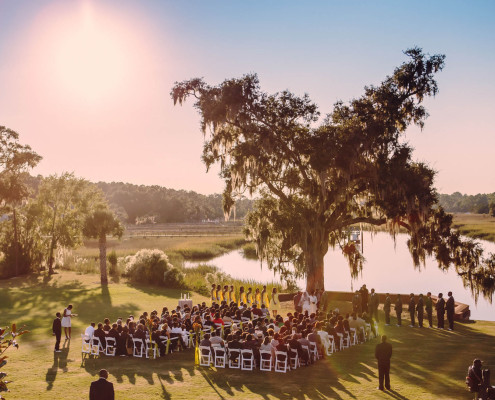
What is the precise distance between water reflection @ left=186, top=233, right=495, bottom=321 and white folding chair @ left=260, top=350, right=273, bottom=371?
18.8m

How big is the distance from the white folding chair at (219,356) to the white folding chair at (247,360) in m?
0.65

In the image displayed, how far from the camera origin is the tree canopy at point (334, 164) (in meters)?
27.5

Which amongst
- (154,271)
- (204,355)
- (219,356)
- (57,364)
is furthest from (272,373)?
(154,271)

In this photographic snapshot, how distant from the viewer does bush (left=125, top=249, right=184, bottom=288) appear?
38.4 metres

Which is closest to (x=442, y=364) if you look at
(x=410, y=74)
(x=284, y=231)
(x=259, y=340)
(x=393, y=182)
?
(x=259, y=340)

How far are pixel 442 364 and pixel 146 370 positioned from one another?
956 centimetres

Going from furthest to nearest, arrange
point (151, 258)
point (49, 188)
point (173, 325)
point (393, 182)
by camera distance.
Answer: point (49, 188), point (151, 258), point (393, 182), point (173, 325)

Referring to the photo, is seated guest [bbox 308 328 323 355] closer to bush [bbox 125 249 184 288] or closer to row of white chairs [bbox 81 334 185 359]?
row of white chairs [bbox 81 334 185 359]

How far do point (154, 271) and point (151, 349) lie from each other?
22.0m

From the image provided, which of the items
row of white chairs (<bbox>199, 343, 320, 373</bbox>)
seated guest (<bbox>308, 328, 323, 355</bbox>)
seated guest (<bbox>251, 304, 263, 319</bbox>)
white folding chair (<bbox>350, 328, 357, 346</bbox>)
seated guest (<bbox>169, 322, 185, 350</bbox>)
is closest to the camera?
row of white chairs (<bbox>199, 343, 320, 373</bbox>)

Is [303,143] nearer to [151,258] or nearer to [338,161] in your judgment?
[338,161]

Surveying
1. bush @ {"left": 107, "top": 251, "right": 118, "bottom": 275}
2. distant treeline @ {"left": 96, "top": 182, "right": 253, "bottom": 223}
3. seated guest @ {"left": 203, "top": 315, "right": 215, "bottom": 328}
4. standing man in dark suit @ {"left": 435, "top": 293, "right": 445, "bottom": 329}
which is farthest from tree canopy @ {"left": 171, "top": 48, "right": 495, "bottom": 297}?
distant treeline @ {"left": 96, "top": 182, "right": 253, "bottom": 223}

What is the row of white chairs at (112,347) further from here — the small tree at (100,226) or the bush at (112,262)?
the bush at (112,262)

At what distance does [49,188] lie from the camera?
4506cm
